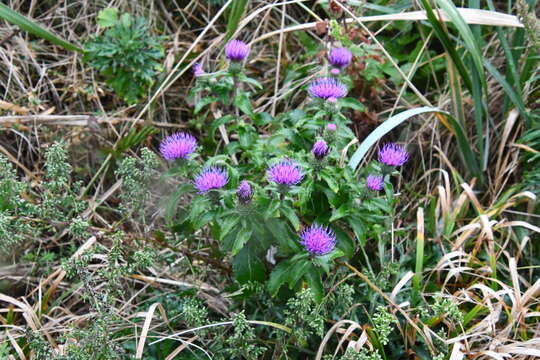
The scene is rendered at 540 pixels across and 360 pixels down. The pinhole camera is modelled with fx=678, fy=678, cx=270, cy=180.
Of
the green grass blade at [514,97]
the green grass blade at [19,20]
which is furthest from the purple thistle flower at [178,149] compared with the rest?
the green grass blade at [514,97]

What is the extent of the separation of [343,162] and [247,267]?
0.48 metres

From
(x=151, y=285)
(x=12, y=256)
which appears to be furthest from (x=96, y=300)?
(x=12, y=256)

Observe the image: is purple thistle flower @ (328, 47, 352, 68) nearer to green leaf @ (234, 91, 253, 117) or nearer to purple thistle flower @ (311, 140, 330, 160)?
green leaf @ (234, 91, 253, 117)

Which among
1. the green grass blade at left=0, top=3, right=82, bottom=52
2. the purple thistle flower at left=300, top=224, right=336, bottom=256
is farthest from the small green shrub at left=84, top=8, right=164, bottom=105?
the purple thistle flower at left=300, top=224, right=336, bottom=256

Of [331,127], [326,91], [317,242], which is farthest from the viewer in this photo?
[326,91]

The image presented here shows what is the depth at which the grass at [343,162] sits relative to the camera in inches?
75.9

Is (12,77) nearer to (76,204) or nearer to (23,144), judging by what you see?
(23,144)

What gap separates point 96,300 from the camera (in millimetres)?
1693

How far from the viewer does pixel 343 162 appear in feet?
6.70

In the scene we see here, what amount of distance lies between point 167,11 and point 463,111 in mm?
1381

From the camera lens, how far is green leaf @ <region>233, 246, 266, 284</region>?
5.82 ft

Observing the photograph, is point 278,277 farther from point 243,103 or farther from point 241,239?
point 243,103

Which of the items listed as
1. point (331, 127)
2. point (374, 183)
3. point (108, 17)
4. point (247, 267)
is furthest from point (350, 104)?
point (108, 17)

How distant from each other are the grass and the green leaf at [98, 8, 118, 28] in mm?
197
